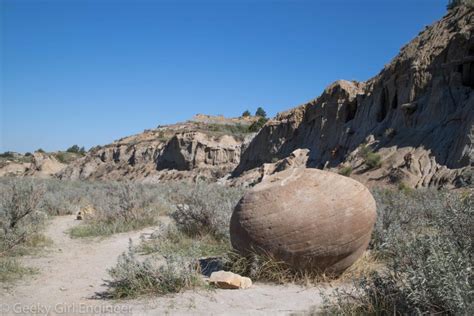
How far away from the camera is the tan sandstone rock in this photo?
5.31 metres

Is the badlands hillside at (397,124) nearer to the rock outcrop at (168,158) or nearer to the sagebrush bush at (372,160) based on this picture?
the sagebrush bush at (372,160)

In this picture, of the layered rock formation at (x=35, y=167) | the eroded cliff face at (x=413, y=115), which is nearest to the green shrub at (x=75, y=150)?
the layered rock formation at (x=35, y=167)

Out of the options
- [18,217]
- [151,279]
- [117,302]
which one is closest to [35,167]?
[18,217]

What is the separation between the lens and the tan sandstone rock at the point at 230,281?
209 inches

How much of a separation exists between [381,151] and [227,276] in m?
17.3

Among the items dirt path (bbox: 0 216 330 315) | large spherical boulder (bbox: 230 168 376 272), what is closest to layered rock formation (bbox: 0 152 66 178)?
dirt path (bbox: 0 216 330 315)

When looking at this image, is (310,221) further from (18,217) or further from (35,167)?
(35,167)

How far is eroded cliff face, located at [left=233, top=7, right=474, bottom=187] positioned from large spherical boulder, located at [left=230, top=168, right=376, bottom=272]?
32.0 feet

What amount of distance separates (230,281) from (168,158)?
40.1 m

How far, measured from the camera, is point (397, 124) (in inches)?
856

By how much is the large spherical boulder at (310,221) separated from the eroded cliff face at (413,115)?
9.74 m

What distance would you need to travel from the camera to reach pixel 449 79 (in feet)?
64.0

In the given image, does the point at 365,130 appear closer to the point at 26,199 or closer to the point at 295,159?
the point at 295,159

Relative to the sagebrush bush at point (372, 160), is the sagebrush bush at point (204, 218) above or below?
below
